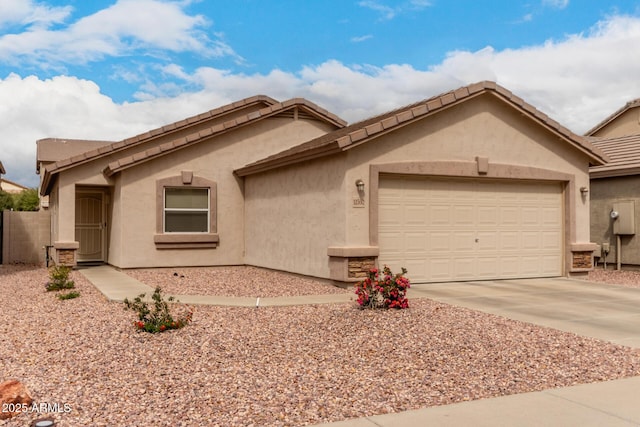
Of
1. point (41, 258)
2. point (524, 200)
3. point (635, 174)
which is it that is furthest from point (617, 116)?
point (41, 258)

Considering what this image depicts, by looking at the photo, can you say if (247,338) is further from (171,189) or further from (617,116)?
(617,116)

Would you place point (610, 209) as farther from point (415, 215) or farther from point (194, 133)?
point (194, 133)

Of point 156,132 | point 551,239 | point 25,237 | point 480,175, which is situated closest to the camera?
point 480,175

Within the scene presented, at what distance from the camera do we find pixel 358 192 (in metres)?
12.9

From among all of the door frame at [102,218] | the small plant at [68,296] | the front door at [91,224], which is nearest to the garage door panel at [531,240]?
the small plant at [68,296]

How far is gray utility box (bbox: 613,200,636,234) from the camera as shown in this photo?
17.4m

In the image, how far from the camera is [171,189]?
58.3ft

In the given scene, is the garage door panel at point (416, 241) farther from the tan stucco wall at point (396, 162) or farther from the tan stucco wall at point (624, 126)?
the tan stucco wall at point (624, 126)

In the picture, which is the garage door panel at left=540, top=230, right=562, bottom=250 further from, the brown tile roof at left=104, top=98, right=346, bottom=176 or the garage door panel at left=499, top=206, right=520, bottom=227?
the brown tile roof at left=104, top=98, right=346, bottom=176

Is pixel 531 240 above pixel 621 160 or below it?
below

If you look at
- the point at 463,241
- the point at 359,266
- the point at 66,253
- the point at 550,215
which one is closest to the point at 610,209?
the point at 550,215

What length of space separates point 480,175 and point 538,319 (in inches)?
223

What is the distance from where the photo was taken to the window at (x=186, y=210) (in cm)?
1772

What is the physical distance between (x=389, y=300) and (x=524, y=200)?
285 inches
